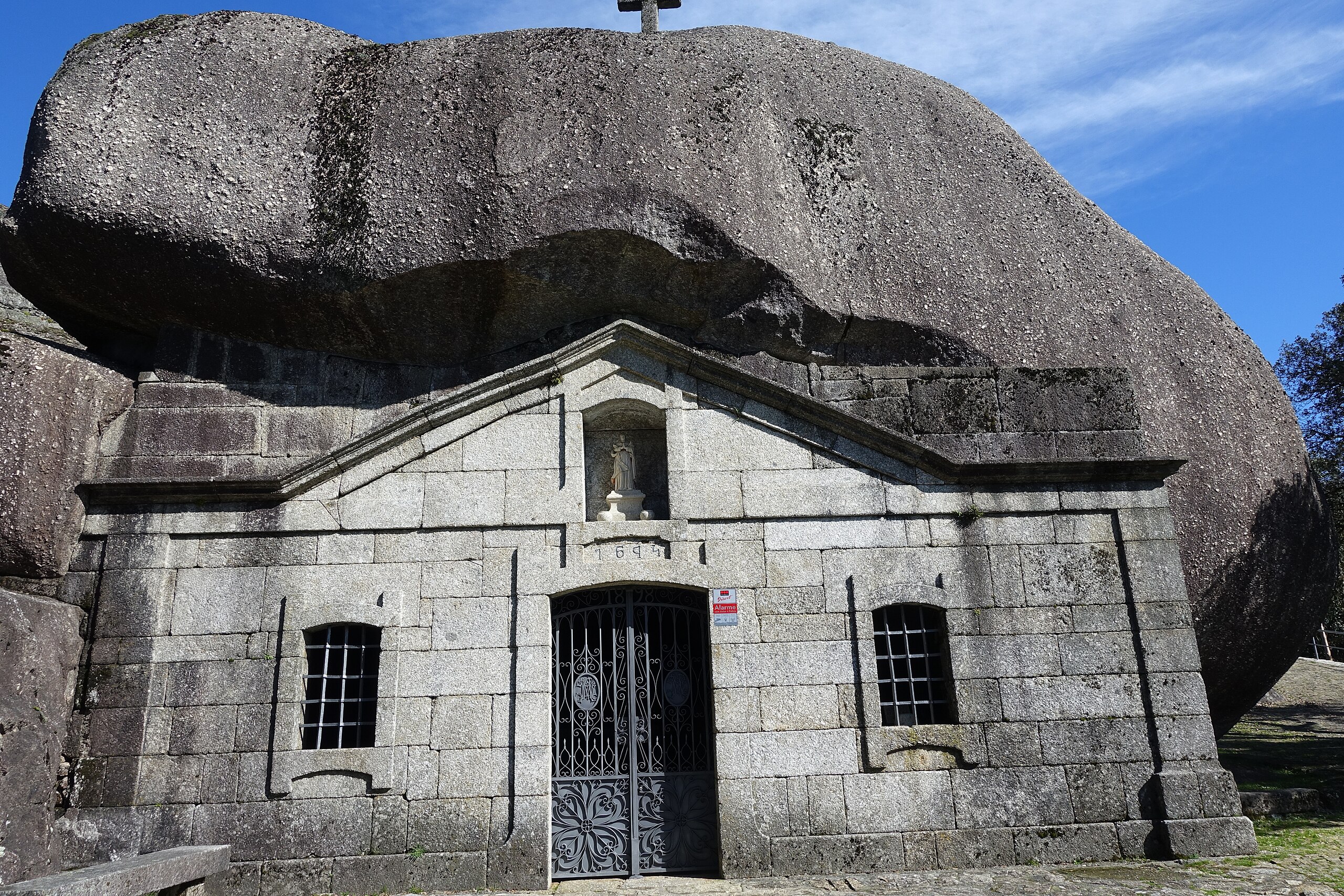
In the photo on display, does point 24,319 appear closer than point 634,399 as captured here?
No

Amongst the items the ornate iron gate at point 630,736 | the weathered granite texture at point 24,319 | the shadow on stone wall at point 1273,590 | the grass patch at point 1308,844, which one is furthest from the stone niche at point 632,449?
the weathered granite texture at point 24,319

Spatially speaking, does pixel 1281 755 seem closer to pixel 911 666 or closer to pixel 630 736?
pixel 911 666

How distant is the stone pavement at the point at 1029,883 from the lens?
20.9 feet

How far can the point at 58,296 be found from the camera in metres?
9.25

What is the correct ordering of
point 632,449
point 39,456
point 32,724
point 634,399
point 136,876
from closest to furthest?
point 136,876 < point 32,724 < point 39,456 < point 634,399 < point 632,449

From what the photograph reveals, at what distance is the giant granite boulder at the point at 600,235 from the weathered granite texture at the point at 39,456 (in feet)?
4.55

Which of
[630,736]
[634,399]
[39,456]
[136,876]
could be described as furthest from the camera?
Result: [634,399]

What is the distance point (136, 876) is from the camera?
5.57 meters

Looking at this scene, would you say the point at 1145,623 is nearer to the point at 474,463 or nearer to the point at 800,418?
the point at 800,418

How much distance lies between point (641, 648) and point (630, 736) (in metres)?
0.77

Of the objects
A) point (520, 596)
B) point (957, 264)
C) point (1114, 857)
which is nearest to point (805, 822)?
point (1114, 857)

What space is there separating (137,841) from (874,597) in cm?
659

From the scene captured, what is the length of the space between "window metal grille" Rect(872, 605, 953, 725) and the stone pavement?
1287 mm

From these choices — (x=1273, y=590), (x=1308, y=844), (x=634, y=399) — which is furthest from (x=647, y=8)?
(x=1308, y=844)
